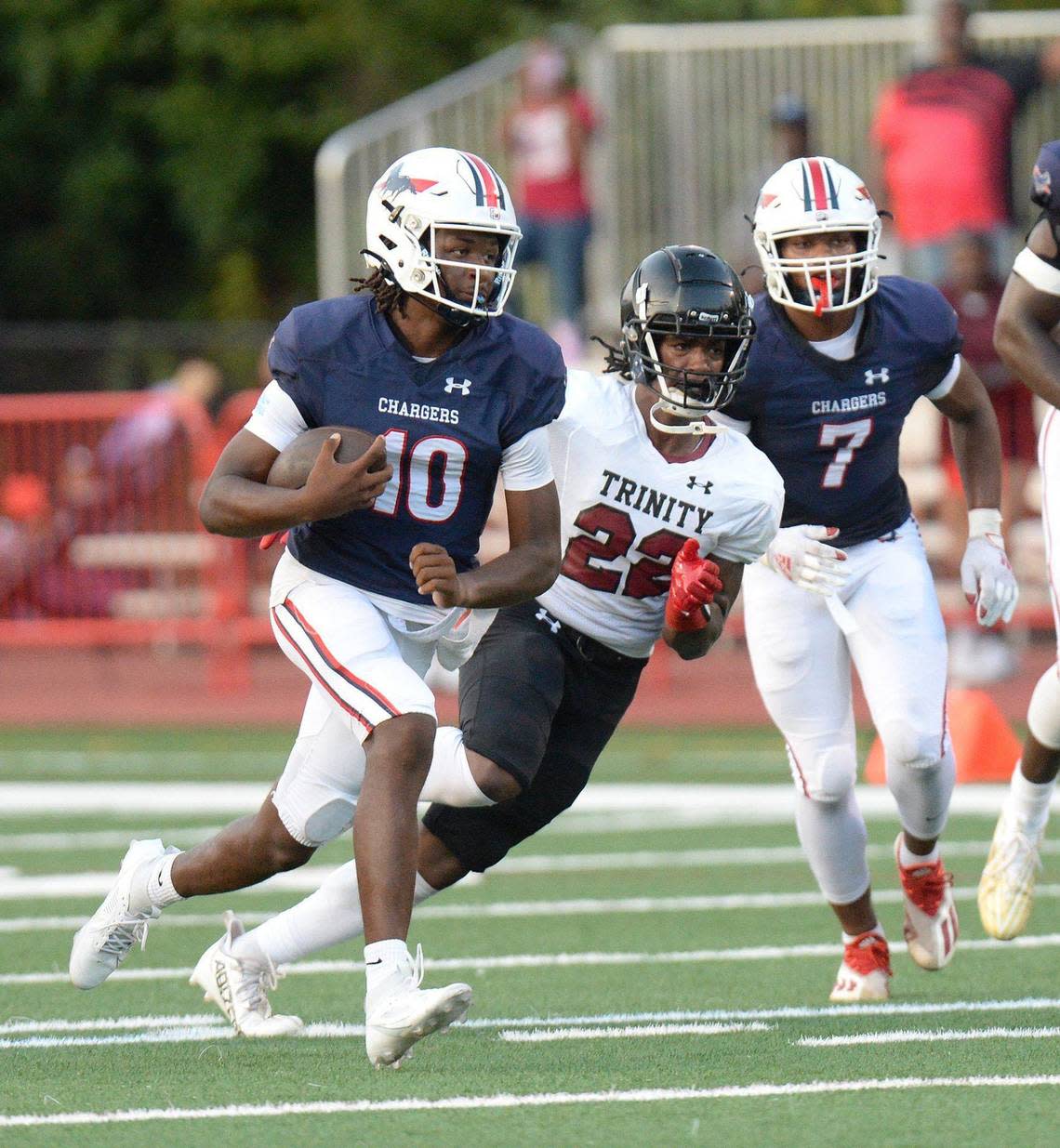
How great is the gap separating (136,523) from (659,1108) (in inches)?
364

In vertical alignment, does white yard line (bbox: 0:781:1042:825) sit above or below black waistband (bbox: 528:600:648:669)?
below

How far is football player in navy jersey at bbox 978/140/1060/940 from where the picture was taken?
5961 millimetres

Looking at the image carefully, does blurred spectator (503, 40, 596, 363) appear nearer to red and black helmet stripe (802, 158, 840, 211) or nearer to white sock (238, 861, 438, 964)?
red and black helmet stripe (802, 158, 840, 211)

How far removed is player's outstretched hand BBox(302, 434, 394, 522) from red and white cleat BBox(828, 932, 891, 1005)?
179cm

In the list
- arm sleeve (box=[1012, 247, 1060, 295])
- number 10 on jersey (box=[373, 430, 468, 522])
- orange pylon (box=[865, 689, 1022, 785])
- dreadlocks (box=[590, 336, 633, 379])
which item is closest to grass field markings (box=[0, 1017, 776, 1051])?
number 10 on jersey (box=[373, 430, 468, 522])

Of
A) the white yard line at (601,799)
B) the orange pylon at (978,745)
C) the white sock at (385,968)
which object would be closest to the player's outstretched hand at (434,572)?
the white sock at (385,968)

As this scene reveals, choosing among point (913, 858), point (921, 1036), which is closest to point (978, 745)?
point (913, 858)

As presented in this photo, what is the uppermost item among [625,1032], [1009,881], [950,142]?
[950,142]

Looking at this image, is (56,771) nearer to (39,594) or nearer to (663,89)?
(39,594)

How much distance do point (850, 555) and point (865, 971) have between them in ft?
3.36

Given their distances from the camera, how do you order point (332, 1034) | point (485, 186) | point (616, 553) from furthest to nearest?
point (616, 553), point (332, 1034), point (485, 186)

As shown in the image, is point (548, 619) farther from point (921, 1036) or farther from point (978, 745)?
point (978, 745)

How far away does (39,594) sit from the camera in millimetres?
12867

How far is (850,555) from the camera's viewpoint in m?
5.75
